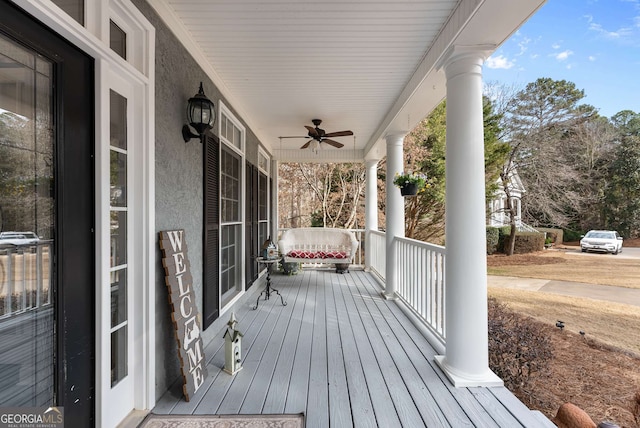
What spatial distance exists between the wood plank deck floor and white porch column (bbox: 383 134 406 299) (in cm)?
99

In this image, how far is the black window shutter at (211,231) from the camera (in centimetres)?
282

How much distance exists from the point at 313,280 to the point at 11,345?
16.4 feet

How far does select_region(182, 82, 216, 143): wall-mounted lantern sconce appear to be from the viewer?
2.37 metres

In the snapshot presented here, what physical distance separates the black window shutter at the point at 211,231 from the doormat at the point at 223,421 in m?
0.99

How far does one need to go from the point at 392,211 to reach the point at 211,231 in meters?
2.87

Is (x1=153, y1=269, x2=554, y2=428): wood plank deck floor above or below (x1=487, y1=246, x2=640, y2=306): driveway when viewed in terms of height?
above

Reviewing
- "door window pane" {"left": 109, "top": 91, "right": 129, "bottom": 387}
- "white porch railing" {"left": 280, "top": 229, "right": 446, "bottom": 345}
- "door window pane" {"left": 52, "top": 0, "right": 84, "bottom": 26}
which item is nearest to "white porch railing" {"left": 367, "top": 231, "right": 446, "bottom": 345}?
"white porch railing" {"left": 280, "top": 229, "right": 446, "bottom": 345}

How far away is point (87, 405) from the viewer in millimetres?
1482

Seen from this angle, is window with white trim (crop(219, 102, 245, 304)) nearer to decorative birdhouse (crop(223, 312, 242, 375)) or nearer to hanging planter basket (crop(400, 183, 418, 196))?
decorative birdhouse (crop(223, 312, 242, 375))

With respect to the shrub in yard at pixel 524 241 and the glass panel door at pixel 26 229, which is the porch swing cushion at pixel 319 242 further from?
the shrub in yard at pixel 524 241

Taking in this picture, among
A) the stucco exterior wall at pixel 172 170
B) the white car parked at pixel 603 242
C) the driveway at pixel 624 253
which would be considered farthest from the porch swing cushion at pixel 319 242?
the white car parked at pixel 603 242

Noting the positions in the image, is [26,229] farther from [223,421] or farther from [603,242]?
[603,242]

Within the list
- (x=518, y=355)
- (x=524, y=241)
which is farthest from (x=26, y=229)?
(x=524, y=241)

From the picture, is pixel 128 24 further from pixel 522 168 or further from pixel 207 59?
pixel 522 168
